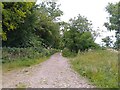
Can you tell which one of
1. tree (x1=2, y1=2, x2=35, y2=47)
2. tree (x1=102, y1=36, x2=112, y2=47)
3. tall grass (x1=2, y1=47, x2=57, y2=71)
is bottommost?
tall grass (x1=2, y1=47, x2=57, y2=71)

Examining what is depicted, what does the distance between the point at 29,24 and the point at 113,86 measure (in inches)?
469

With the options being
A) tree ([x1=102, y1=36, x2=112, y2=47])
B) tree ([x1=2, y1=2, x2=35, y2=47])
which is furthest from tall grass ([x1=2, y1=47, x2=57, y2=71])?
tree ([x1=102, y1=36, x2=112, y2=47])

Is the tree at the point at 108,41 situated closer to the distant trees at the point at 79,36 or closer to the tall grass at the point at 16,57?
the distant trees at the point at 79,36

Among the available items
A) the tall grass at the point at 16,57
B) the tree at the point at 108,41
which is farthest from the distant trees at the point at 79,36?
the tall grass at the point at 16,57

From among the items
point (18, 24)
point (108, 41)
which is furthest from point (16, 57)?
point (108, 41)

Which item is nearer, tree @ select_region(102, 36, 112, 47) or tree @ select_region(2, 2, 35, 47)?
tree @ select_region(2, 2, 35, 47)

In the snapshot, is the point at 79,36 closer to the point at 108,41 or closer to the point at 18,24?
the point at 108,41

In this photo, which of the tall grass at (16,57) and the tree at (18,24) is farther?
the tree at (18,24)

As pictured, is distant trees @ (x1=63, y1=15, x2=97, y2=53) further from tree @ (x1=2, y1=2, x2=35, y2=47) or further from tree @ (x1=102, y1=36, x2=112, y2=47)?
tree @ (x1=2, y1=2, x2=35, y2=47)

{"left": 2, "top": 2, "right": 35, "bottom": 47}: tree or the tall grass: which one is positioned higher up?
{"left": 2, "top": 2, "right": 35, "bottom": 47}: tree

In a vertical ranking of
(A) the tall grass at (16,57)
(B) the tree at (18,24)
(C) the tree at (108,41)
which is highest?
(B) the tree at (18,24)

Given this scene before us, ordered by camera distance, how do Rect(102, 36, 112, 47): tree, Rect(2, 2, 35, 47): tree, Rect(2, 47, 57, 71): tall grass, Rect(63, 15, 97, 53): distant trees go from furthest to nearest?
Rect(63, 15, 97, 53): distant trees < Rect(102, 36, 112, 47): tree < Rect(2, 2, 35, 47): tree < Rect(2, 47, 57, 71): tall grass

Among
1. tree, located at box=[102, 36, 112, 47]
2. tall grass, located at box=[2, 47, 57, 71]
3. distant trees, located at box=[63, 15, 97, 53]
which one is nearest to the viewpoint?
tall grass, located at box=[2, 47, 57, 71]

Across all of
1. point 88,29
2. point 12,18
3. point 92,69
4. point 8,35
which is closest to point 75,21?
point 88,29
